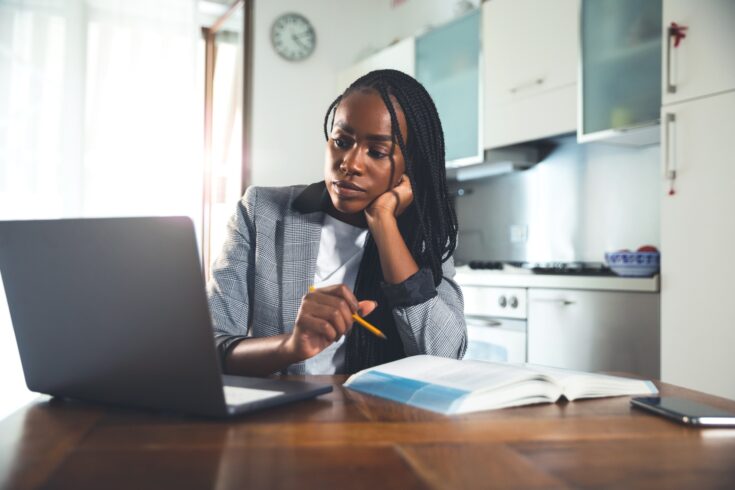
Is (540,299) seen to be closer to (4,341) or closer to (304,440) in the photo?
(304,440)

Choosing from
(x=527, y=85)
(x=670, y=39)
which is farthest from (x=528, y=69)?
(x=670, y=39)

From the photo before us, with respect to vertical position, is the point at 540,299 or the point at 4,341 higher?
the point at 540,299

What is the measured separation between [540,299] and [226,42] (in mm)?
3167

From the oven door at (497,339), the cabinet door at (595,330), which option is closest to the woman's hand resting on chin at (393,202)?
the cabinet door at (595,330)

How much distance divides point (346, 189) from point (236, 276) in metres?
0.28

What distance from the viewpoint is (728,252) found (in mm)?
Answer: 1914

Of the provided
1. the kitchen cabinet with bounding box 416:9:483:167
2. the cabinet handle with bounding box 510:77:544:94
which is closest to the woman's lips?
the cabinet handle with bounding box 510:77:544:94

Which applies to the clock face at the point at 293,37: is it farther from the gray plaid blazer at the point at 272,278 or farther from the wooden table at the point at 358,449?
the wooden table at the point at 358,449

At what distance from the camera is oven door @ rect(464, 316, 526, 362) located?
8.84ft

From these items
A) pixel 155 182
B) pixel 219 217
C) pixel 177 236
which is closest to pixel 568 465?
pixel 177 236

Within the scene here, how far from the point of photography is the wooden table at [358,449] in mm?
461

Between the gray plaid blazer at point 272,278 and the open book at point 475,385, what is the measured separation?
1.07 feet

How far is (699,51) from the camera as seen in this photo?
2.01m

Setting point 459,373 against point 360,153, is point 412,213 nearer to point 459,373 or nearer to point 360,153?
point 360,153
